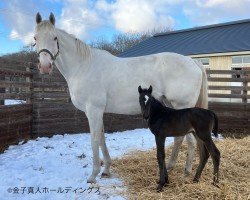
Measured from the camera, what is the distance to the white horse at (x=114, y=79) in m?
4.41

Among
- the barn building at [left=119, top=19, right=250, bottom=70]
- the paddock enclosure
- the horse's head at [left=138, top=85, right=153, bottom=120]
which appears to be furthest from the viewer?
the barn building at [left=119, top=19, right=250, bottom=70]

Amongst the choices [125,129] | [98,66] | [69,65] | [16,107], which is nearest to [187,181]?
[98,66]

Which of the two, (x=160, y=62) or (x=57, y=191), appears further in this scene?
(x=160, y=62)

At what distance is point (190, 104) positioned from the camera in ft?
14.8

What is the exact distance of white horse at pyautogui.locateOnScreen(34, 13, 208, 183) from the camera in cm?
441

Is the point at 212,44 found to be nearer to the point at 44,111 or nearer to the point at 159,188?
the point at 44,111

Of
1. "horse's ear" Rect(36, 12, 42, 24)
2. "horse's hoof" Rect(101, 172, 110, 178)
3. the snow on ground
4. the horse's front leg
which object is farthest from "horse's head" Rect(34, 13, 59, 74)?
"horse's hoof" Rect(101, 172, 110, 178)

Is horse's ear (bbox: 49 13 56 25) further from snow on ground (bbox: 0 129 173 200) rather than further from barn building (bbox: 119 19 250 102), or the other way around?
barn building (bbox: 119 19 250 102)

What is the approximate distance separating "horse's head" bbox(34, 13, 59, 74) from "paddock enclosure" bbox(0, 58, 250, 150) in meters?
2.46

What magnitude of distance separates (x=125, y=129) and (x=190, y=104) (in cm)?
500

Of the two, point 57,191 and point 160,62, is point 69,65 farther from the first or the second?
point 57,191

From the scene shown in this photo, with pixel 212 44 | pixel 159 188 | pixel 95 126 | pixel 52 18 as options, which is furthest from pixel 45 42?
pixel 212 44

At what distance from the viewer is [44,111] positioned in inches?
311

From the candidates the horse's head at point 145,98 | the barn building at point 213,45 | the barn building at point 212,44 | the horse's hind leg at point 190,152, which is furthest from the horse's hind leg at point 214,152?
the barn building at point 212,44
